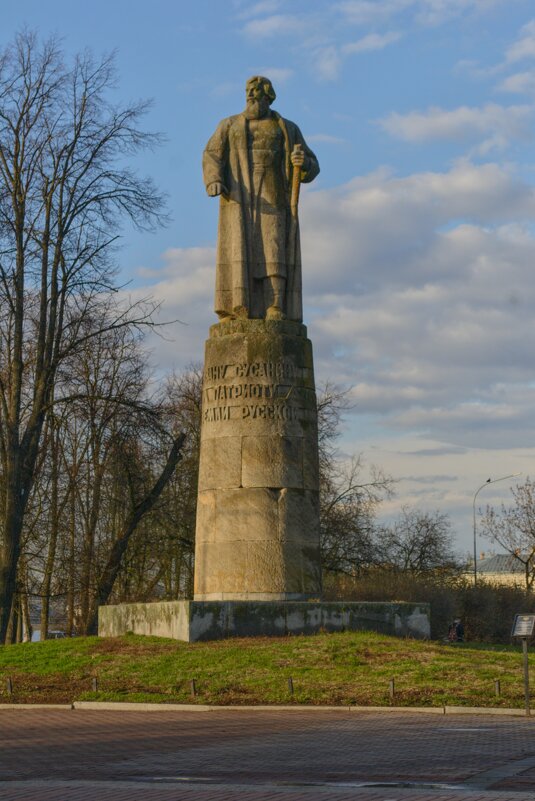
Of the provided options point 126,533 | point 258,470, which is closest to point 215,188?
point 258,470

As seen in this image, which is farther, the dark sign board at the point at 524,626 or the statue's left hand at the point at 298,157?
the statue's left hand at the point at 298,157

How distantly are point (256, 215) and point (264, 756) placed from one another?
41.4ft

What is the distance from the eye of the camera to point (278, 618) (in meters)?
19.7

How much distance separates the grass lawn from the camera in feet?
54.0

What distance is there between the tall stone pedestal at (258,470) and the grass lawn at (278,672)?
160cm

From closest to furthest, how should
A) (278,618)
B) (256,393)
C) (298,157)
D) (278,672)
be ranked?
1. (278,672)
2. (278,618)
3. (256,393)
4. (298,157)

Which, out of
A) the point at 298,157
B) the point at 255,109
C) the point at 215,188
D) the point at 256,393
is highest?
the point at 255,109

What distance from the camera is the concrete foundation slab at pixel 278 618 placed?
1952 centimetres

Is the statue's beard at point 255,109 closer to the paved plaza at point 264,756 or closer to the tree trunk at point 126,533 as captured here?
the tree trunk at point 126,533

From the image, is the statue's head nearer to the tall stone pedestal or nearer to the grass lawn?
the tall stone pedestal

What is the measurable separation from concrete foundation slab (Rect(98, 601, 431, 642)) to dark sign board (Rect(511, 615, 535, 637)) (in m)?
4.04

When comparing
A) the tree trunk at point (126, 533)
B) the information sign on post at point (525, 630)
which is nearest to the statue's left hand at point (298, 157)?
the information sign on post at point (525, 630)

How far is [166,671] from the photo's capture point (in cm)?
1781

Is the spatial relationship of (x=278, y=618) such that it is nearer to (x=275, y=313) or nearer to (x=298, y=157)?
(x=275, y=313)
